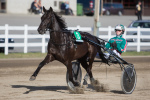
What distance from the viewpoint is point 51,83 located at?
9.79 meters

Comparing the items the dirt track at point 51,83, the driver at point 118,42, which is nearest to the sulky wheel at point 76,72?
the dirt track at point 51,83

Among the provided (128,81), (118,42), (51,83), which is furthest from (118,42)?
(51,83)

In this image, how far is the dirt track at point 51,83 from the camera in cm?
786

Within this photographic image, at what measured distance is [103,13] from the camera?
3988cm

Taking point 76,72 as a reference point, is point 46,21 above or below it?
above

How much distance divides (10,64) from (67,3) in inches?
793

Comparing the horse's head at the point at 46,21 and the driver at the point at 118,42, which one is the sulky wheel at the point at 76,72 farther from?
the horse's head at the point at 46,21

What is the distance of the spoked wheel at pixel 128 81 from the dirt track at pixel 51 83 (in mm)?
141

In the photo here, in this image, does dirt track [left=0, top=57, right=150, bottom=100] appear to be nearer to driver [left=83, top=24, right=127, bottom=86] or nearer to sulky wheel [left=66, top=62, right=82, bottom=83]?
sulky wheel [left=66, top=62, right=82, bottom=83]

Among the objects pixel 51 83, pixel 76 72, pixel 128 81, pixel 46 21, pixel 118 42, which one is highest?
pixel 46 21

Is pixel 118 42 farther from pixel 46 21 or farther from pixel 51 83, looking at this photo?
pixel 51 83

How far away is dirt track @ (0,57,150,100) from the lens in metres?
→ 7.86

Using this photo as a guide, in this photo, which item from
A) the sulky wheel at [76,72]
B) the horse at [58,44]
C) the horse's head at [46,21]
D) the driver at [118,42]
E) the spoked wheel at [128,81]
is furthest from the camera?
the sulky wheel at [76,72]

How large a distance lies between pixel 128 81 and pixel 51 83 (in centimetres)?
229
